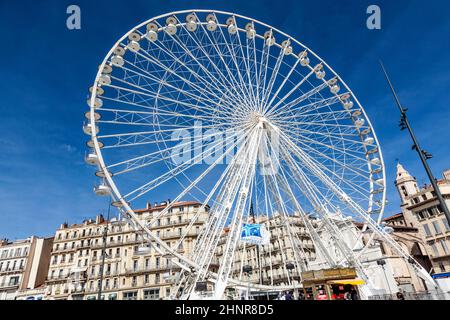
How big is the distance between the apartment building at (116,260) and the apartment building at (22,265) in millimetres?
3914

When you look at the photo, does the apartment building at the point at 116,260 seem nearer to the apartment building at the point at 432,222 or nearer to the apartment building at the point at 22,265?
the apartment building at the point at 22,265

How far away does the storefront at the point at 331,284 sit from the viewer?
18672mm

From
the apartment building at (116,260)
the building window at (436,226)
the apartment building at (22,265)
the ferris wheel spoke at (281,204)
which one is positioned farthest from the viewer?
the apartment building at (22,265)

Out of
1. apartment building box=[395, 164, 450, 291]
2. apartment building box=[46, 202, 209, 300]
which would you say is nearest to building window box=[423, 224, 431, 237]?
apartment building box=[395, 164, 450, 291]

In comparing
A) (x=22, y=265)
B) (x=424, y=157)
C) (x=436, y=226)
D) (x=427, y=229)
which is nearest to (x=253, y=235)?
(x=424, y=157)

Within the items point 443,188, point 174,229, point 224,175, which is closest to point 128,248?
point 174,229

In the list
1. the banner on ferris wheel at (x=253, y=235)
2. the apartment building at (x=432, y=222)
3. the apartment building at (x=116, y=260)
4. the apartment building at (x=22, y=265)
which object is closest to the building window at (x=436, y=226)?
the apartment building at (x=432, y=222)

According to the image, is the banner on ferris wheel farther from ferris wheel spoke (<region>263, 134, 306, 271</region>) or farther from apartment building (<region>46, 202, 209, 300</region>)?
apartment building (<region>46, 202, 209, 300</region>)

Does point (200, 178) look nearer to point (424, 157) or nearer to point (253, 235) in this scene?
point (253, 235)

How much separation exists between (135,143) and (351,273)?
15.9 metres

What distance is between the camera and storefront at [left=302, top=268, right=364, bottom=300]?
1867 centimetres

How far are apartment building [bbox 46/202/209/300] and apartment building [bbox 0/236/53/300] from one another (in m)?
3.91

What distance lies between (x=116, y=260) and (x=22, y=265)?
18630 millimetres
